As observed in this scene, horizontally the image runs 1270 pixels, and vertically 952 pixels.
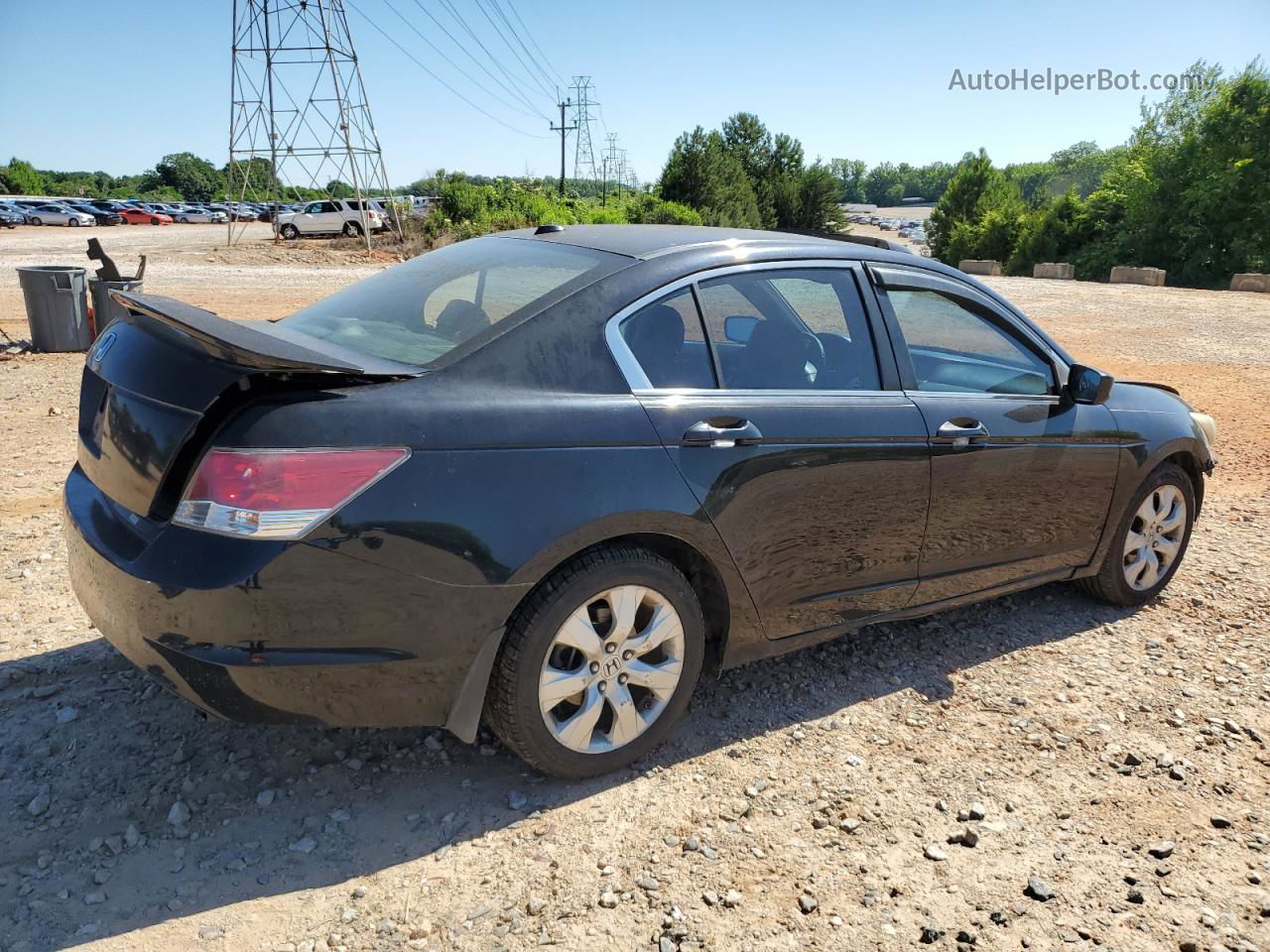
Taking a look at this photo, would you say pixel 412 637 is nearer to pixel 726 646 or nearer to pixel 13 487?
pixel 726 646

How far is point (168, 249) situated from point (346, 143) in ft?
21.7

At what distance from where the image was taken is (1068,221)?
57344 millimetres

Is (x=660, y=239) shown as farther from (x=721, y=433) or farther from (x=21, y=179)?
(x=21, y=179)

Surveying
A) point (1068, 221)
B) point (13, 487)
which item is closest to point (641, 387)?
point (13, 487)

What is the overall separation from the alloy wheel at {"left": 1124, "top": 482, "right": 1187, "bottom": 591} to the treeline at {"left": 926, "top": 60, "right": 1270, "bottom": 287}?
157 ft

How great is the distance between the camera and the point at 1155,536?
472cm

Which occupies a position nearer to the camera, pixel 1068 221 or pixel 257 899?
pixel 257 899

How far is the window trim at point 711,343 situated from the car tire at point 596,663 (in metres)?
0.55

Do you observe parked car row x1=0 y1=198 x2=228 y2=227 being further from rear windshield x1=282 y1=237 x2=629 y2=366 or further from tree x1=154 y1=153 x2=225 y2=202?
rear windshield x1=282 y1=237 x2=629 y2=366

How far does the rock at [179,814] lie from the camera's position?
279cm

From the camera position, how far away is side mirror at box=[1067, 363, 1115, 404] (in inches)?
161

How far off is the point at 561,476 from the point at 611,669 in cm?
66

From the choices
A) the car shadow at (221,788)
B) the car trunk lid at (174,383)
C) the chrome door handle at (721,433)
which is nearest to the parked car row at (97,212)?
the car shadow at (221,788)

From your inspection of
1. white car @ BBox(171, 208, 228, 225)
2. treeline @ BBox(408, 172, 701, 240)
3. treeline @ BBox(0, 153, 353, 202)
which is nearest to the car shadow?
treeline @ BBox(408, 172, 701, 240)
